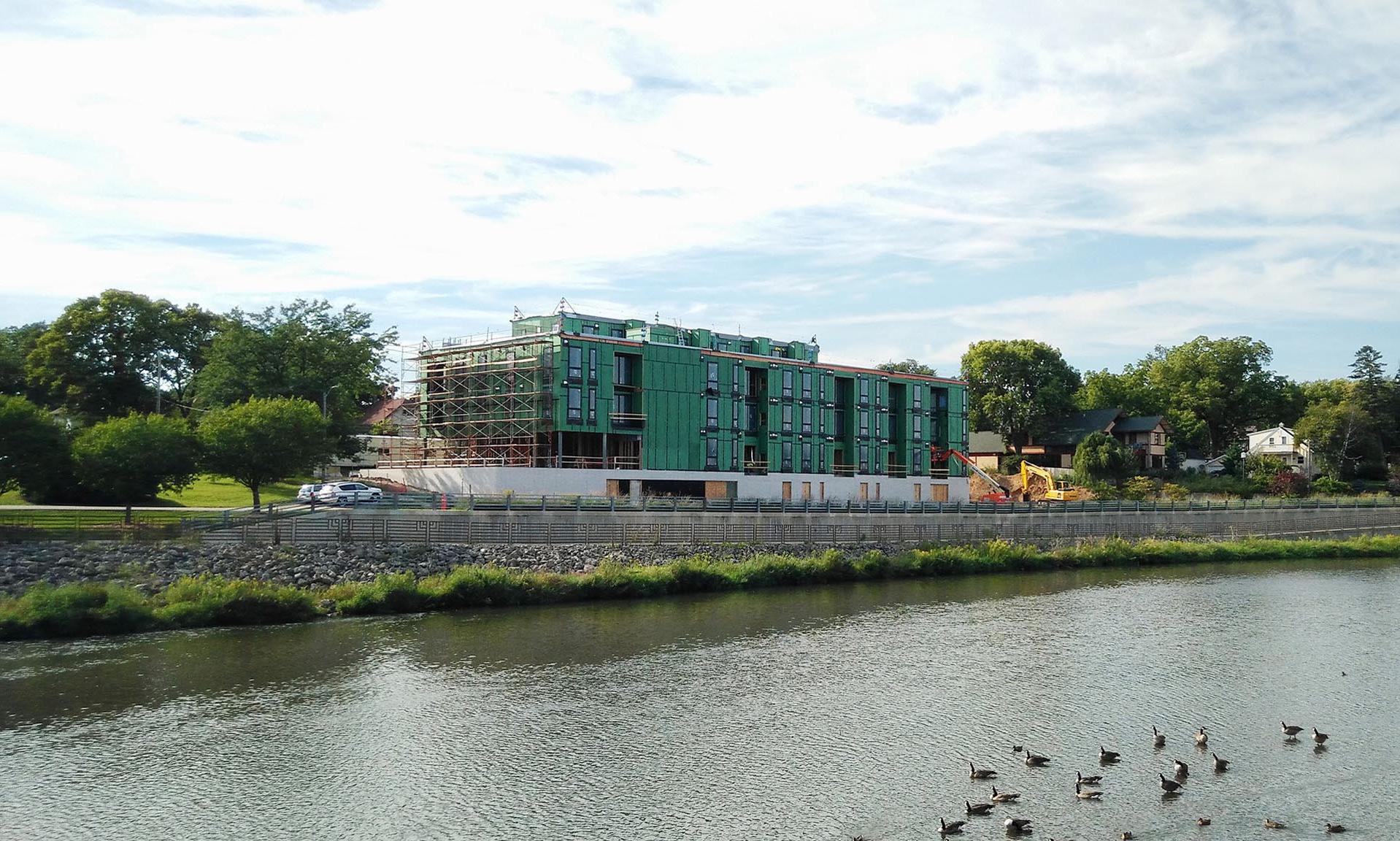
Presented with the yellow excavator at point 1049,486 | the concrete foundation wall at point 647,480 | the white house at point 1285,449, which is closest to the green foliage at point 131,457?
the concrete foundation wall at point 647,480

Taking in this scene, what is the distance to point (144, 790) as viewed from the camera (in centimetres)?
2295

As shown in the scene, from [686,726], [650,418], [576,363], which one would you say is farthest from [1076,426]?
[686,726]

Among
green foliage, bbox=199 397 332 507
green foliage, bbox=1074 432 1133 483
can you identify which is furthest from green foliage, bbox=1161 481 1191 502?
green foliage, bbox=199 397 332 507

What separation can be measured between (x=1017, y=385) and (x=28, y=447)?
9520 cm

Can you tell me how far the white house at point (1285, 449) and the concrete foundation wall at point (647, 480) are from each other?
45750 mm

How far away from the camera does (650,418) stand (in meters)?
77.3

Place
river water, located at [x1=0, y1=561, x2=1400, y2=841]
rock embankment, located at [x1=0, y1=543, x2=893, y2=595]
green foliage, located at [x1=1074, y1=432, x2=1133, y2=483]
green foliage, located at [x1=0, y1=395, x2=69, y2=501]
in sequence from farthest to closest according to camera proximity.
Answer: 1. green foliage, located at [x1=1074, y1=432, x2=1133, y2=483]
2. green foliage, located at [x1=0, y1=395, x2=69, y2=501]
3. rock embankment, located at [x1=0, y1=543, x2=893, y2=595]
4. river water, located at [x1=0, y1=561, x2=1400, y2=841]

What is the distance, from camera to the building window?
73750 mm

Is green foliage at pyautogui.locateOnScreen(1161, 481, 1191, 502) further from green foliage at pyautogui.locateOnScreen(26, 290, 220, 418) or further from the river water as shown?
green foliage at pyautogui.locateOnScreen(26, 290, 220, 418)

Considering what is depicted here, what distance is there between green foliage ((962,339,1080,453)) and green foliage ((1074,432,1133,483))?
14.5 m

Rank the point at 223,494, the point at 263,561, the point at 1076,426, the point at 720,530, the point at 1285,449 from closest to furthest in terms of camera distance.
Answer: the point at 263,561 < the point at 720,530 < the point at 223,494 < the point at 1076,426 < the point at 1285,449

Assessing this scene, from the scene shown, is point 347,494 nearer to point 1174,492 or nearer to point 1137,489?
point 1137,489

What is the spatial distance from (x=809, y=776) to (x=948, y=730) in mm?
5212

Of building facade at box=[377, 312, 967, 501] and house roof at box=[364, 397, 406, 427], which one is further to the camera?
house roof at box=[364, 397, 406, 427]
